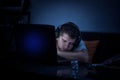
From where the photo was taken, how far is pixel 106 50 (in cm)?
295

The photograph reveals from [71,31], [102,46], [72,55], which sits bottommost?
[102,46]

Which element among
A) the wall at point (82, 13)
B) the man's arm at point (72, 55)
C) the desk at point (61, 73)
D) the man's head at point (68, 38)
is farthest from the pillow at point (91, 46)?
the desk at point (61, 73)

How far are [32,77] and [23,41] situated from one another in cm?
44

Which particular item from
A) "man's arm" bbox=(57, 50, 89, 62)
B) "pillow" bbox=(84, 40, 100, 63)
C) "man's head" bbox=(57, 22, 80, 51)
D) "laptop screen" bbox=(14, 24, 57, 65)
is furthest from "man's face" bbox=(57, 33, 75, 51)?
"pillow" bbox=(84, 40, 100, 63)

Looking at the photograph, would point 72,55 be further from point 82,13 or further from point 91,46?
point 82,13

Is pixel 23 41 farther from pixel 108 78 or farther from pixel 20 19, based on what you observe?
pixel 20 19

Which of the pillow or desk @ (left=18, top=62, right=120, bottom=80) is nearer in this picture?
desk @ (left=18, top=62, right=120, bottom=80)

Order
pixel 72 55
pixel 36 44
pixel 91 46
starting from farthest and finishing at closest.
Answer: pixel 91 46, pixel 72 55, pixel 36 44

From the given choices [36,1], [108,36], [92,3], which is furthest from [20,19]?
[108,36]

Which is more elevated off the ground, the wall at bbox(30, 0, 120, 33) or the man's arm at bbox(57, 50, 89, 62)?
the wall at bbox(30, 0, 120, 33)

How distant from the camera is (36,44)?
4.35 ft

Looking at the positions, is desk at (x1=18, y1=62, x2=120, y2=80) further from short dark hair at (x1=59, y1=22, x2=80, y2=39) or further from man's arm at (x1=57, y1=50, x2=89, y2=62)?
short dark hair at (x1=59, y1=22, x2=80, y2=39)

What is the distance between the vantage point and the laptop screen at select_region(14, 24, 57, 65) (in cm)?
130

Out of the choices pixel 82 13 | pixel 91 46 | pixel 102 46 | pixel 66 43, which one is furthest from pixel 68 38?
pixel 82 13
